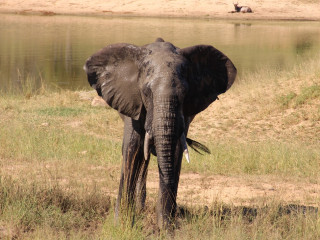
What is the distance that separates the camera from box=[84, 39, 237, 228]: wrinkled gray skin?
4.36 m

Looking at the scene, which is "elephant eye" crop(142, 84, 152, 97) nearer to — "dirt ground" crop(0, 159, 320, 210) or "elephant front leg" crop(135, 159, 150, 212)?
"elephant front leg" crop(135, 159, 150, 212)

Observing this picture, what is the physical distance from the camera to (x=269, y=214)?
17.4ft

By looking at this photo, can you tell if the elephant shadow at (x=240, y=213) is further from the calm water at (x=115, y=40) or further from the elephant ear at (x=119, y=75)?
the calm water at (x=115, y=40)

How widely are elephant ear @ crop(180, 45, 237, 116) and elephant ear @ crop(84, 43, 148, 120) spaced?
42 centimetres

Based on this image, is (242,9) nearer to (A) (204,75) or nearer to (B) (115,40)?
(B) (115,40)

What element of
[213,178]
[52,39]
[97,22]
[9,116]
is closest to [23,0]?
[97,22]

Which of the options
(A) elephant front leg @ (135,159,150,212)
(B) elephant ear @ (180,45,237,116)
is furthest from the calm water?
(B) elephant ear @ (180,45,237,116)

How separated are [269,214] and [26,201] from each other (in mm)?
2257

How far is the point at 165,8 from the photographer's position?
45344 millimetres

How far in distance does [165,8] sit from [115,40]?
1697 cm

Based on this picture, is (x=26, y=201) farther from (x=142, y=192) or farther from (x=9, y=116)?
(x=9, y=116)

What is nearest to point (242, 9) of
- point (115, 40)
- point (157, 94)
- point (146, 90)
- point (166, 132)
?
point (115, 40)

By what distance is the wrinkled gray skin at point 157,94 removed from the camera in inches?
171

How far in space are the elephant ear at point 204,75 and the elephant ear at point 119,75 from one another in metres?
0.42
